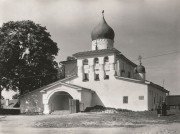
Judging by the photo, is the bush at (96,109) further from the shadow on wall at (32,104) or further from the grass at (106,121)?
the grass at (106,121)

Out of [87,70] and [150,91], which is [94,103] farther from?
Result: [150,91]

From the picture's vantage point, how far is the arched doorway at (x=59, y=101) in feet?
115

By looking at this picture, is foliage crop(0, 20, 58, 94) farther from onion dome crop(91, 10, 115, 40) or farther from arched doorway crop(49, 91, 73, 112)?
onion dome crop(91, 10, 115, 40)

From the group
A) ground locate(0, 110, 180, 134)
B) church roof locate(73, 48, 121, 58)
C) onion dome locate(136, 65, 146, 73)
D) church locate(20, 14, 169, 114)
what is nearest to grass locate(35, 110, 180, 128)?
ground locate(0, 110, 180, 134)

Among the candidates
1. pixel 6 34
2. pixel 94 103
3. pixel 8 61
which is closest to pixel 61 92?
pixel 94 103

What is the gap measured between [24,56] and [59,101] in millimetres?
6621

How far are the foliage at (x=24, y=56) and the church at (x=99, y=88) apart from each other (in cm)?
187

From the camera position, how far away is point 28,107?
36812mm

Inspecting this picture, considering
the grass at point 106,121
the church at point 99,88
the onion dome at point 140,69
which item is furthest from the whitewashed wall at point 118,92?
the grass at point 106,121

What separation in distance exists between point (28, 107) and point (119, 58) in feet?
39.3

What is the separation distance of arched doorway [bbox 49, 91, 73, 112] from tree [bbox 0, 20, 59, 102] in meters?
2.55

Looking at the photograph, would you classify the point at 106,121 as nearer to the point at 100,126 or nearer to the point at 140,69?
the point at 100,126

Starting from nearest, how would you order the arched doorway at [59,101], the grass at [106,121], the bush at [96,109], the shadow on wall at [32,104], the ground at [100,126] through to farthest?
the ground at [100,126] → the grass at [106,121] → the bush at [96,109] → the arched doorway at [59,101] → the shadow on wall at [32,104]

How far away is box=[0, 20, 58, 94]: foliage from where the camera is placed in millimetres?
35594
